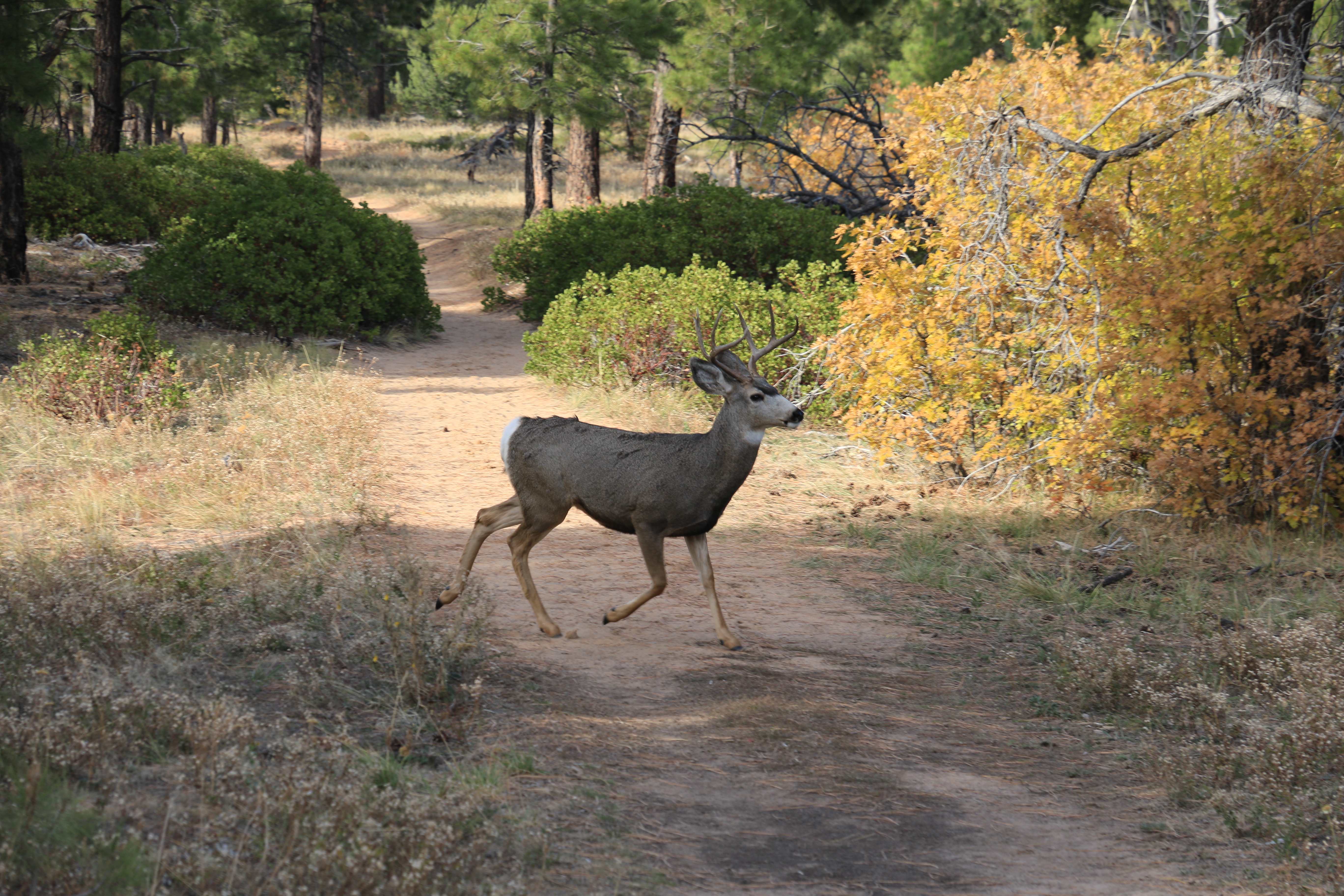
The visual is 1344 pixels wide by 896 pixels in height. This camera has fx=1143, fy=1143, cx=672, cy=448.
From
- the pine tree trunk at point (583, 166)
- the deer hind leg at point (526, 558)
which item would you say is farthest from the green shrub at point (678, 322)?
the pine tree trunk at point (583, 166)

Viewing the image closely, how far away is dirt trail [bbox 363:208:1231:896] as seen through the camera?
4.20 m

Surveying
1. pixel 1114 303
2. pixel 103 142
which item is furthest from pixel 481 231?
pixel 1114 303

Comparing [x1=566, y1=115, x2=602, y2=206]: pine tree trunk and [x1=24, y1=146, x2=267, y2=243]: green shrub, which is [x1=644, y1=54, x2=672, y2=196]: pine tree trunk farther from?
[x1=24, y1=146, x2=267, y2=243]: green shrub

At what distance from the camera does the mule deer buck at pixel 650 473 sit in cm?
642

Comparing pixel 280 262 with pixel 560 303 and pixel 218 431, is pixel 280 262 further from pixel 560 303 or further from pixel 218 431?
pixel 218 431

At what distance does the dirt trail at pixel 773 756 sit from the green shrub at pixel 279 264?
29.1 ft

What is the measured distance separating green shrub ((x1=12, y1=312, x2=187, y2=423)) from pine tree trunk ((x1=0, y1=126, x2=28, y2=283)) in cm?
575

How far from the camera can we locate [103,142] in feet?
76.8

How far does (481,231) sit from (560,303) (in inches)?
714

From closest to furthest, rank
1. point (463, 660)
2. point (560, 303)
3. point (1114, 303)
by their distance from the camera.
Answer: point (463, 660), point (1114, 303), point (560, 303)

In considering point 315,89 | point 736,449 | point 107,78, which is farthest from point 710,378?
point 315,89

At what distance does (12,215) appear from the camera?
54.2 ft

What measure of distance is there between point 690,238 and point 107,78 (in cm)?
1294

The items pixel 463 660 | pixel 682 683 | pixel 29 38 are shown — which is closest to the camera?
pixel 463 660
